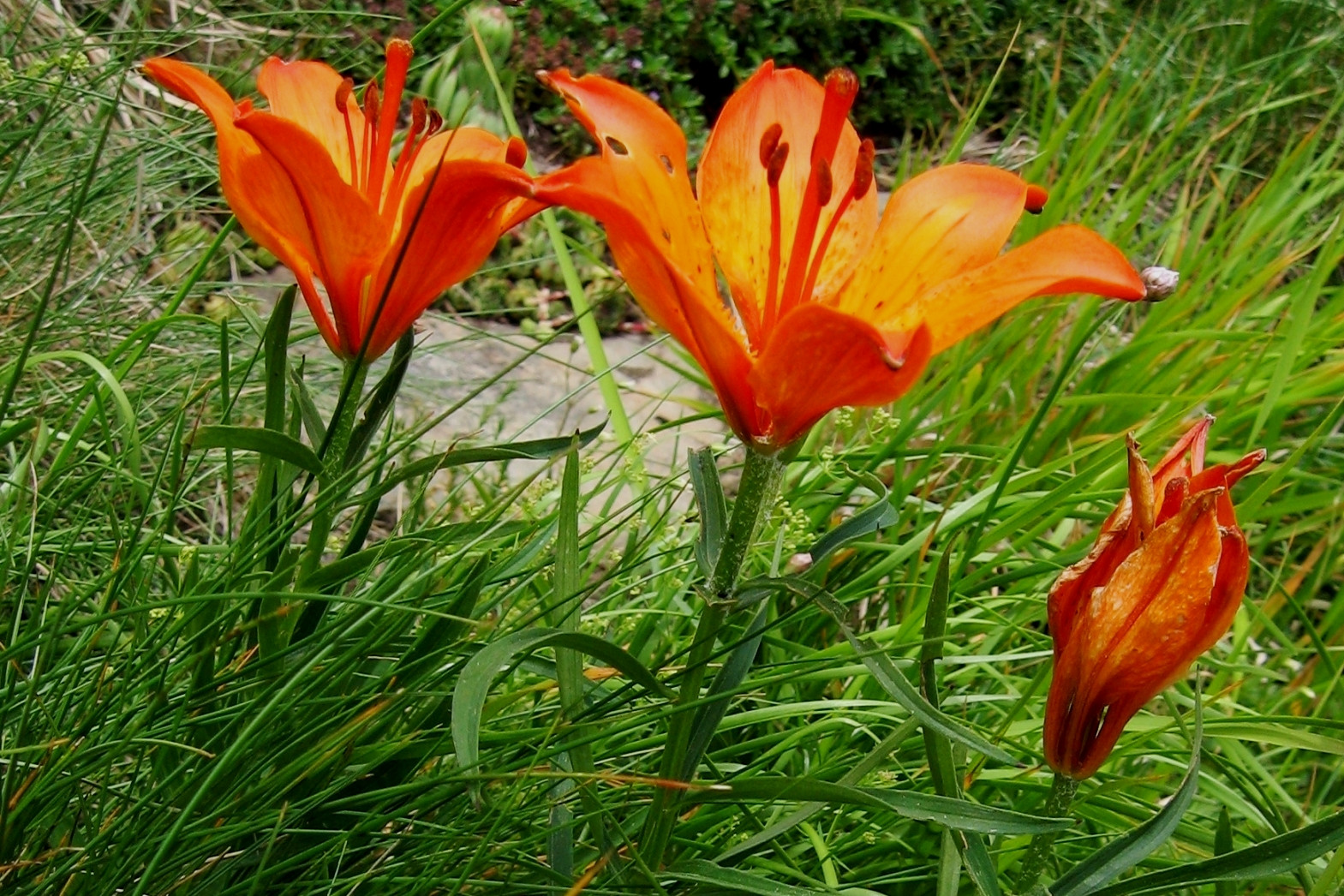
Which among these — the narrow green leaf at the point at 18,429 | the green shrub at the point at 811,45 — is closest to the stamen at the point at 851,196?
the narrow green leaf at the point at 18,429

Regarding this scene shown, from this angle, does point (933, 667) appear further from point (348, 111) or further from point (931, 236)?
point (348, 111)

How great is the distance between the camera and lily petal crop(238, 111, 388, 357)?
67 cm

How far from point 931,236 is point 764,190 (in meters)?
0.10

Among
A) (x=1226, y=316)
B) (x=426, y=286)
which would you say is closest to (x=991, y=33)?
(x=1226, y=316)

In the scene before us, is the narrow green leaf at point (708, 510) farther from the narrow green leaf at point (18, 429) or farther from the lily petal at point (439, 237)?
the narrow green leaf at point (18, 429)

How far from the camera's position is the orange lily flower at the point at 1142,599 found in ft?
2.27

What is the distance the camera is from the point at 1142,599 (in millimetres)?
702

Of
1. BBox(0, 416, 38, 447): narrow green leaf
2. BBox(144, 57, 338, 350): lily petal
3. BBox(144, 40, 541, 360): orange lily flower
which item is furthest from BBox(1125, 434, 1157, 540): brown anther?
BBox(0, 416, 38, 447): narrow green leaf

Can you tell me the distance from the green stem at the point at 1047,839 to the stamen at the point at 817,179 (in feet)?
→ 1.08

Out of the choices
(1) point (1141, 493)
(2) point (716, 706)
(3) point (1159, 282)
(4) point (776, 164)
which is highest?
(4) point (776, 164)

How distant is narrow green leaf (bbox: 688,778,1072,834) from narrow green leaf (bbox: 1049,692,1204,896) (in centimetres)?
5

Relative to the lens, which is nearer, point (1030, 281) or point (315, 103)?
point (1030, 281)

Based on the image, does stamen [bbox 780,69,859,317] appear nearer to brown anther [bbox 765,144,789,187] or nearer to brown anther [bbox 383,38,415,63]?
brown anther [bbox 765,144,789,187]

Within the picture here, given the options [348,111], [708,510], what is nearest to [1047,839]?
[708,510]
